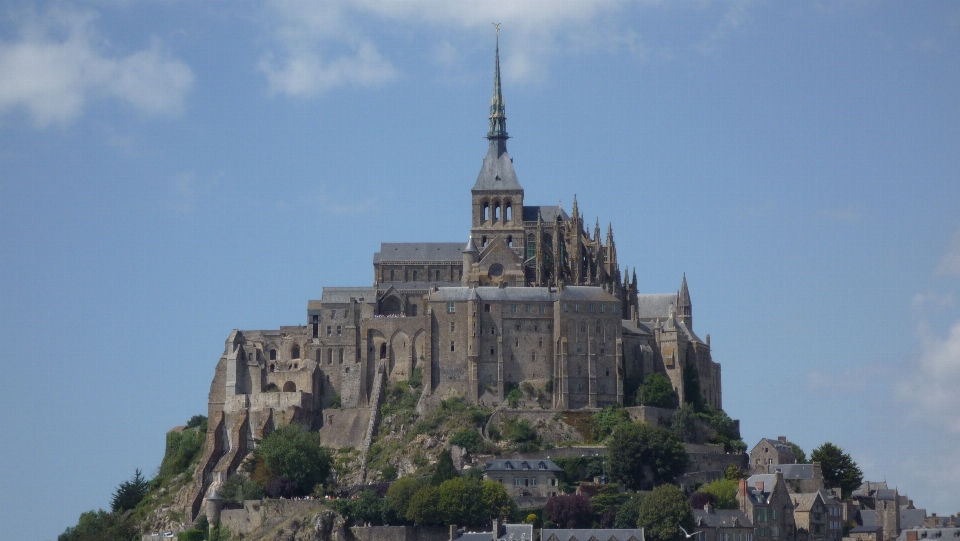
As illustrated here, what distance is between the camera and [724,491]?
110750mm

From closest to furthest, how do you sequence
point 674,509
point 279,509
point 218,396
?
point 674,509 → point 279,509 → point 218,396

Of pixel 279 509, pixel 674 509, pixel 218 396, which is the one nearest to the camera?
pixel 674 509

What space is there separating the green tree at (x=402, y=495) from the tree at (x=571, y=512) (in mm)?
7953

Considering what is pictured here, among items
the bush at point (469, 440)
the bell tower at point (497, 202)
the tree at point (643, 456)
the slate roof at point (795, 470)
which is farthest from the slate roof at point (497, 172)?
the slate roof at point (795, 470)

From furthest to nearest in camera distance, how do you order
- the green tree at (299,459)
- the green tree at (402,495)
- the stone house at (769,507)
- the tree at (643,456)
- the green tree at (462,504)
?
the green tree at (299,459) → the tree at (643,456) → the green tree at (402,495) → the stone house at (769,507) → the green tree at (462,504)

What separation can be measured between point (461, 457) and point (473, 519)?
10279 millimetres

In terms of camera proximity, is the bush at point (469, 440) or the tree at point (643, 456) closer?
the tree at point (643, 456)

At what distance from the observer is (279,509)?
111 m

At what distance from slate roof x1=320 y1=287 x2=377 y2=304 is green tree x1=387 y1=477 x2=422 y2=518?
822 inches

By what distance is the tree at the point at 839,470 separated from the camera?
11819 centimetres

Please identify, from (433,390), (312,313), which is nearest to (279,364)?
(312,313)

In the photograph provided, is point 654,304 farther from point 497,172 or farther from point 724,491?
point 724,491

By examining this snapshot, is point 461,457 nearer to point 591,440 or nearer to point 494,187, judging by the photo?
point 591,440

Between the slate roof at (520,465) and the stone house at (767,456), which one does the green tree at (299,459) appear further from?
the stone house at (767,456)
